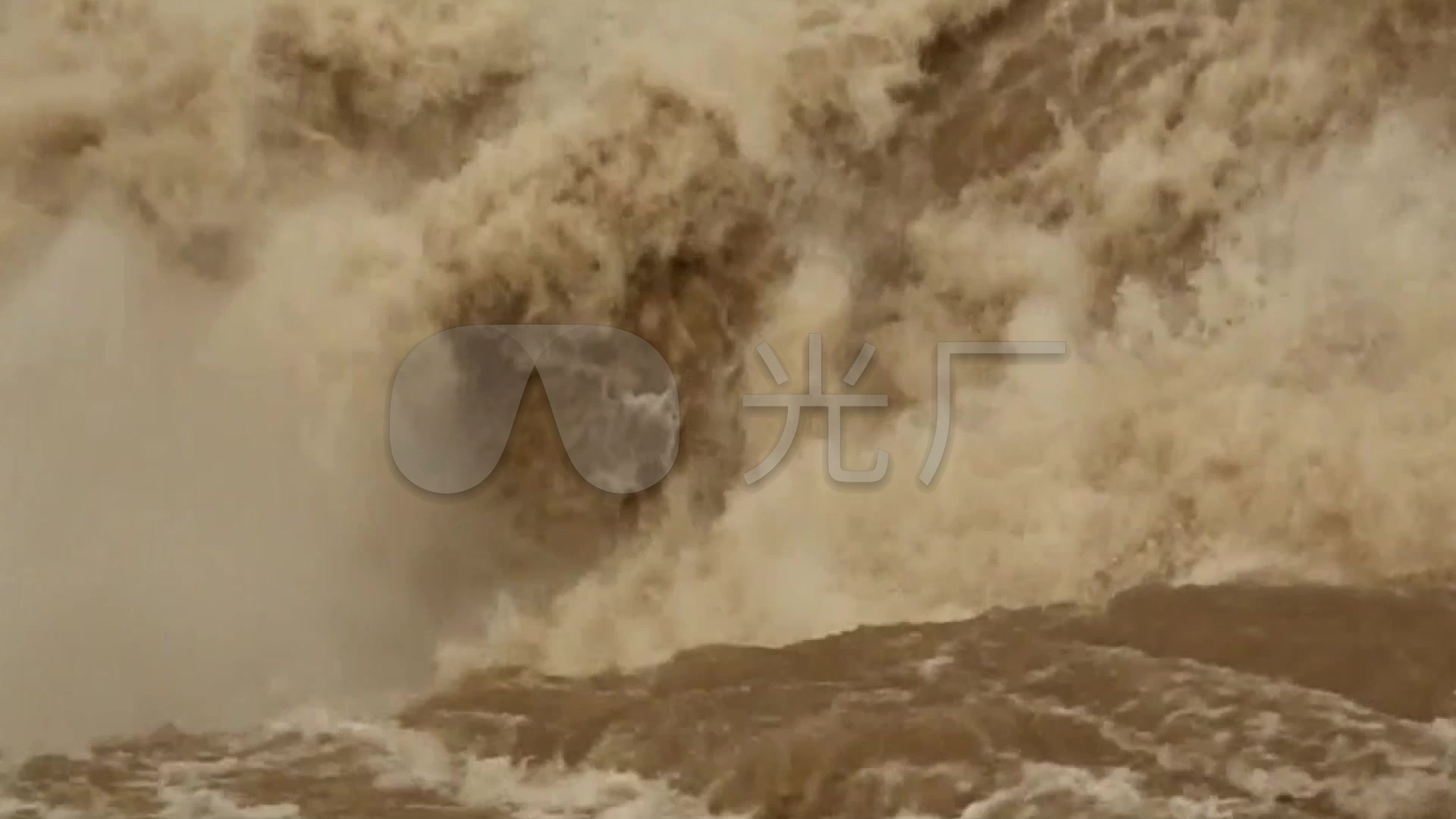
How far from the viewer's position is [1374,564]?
257cm

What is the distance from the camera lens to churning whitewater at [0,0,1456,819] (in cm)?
266

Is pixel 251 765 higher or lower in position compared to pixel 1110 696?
lower

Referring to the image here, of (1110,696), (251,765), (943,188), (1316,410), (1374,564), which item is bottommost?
(251,765)

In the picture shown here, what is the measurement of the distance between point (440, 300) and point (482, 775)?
1.37m

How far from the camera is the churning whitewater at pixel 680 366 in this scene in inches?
105

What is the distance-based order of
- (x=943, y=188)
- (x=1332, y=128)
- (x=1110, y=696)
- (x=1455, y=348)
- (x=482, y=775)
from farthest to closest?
(x=943, y=188), (x=1332, y=128), (x=1455, y=348), (x=482, y=775), (x=1110, y=696)

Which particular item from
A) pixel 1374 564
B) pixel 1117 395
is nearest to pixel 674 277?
pixel 1117 395

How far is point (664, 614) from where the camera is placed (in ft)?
10.0

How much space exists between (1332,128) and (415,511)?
275cm

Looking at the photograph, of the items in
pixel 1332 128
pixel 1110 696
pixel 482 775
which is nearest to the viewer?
pixel 1110 696

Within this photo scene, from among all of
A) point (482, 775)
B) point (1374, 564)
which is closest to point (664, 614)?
point (482, 775)

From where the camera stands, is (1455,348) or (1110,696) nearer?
(1110,696)

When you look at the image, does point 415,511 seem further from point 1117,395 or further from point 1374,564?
point 1374,564

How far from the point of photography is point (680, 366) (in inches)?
129
